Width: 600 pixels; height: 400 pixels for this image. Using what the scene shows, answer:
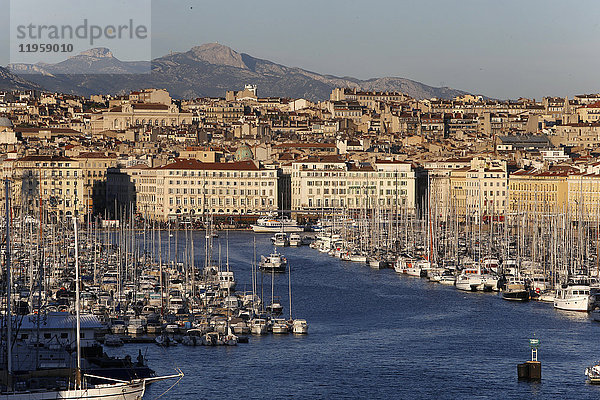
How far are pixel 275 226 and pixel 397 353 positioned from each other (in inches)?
1288

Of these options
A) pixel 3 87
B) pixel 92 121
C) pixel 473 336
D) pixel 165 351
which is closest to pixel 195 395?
pixel 165 351

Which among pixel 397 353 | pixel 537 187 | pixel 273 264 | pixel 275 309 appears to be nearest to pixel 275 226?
pixel 537 187

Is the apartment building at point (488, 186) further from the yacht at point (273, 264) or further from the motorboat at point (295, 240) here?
the yacht at point (273, 264)

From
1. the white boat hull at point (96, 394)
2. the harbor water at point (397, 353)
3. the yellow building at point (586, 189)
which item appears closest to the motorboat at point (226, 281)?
the harbor water at point (397, 353)

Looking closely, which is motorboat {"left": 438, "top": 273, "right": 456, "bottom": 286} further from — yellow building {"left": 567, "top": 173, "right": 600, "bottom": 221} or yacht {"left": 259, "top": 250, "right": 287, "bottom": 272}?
yellow building {"left": 567, "top": 173, "right": 600, "bottom": 221}

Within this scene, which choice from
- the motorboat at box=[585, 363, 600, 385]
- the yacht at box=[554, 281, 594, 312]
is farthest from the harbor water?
the yacht at box=[554, 281, 594, 312]

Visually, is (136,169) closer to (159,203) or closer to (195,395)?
(159,203)

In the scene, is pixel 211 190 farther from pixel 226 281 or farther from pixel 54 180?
pixel 226 281

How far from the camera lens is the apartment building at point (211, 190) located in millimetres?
64375

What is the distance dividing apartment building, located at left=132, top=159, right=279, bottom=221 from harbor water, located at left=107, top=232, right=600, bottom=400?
2814 cm

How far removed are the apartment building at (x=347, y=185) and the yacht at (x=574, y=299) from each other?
32.5 m

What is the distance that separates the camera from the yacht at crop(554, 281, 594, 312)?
104ft

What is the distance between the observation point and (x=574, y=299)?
31891mm

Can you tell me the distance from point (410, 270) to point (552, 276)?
20.4 ft
